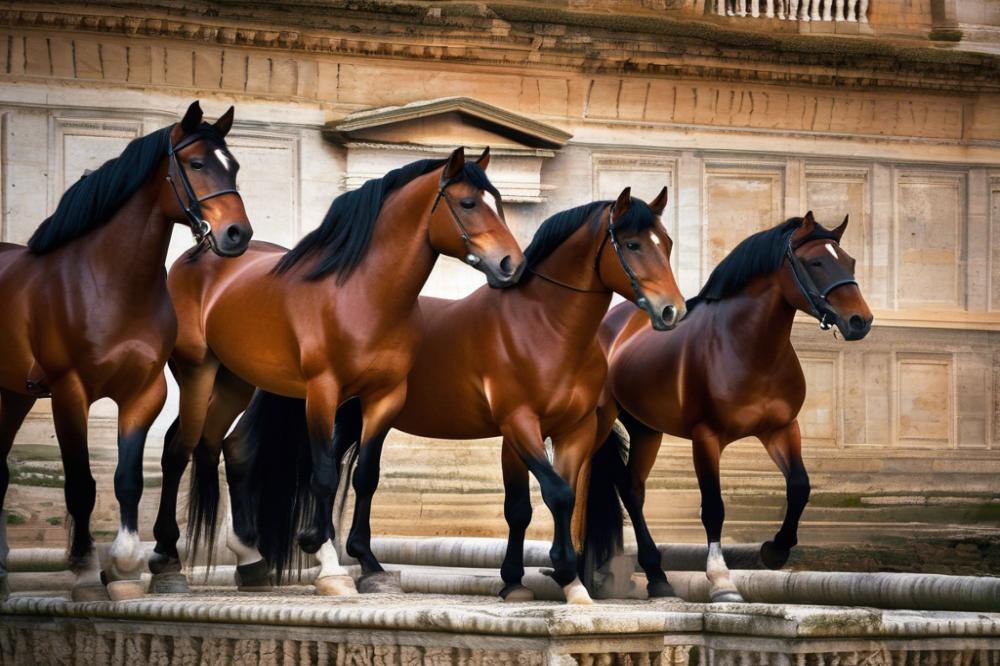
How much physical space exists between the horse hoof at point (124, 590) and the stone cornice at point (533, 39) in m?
7.82

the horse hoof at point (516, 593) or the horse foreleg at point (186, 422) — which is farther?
the horse foreleg at point (186, 422)

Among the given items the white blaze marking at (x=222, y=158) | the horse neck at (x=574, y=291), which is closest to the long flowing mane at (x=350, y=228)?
the horse neck at (x=574, y=291)

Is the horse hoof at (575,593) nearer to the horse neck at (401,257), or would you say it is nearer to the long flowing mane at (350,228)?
the horse neck at (401,257)

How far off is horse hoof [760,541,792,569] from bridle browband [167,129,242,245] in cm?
320

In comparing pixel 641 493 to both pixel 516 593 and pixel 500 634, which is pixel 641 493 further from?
pixel 500 634

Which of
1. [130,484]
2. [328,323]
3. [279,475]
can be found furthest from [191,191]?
[279,475]

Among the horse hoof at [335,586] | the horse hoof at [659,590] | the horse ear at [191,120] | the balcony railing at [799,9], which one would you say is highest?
the balcony railing at [799,9]

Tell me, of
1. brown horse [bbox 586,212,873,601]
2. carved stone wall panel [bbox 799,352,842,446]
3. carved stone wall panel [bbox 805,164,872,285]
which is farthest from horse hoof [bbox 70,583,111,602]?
carved stone wall panel [bbox 805,164,872,285]

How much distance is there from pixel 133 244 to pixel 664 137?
934 cm

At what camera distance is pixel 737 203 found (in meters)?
17.6

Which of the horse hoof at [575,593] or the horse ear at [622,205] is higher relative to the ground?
the horse ear at [622,205]

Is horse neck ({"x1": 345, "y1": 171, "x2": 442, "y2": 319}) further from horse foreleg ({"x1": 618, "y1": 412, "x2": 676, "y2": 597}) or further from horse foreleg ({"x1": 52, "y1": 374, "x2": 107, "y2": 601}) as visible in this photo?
horse foreleg ({"x1": 618, "y1": 412, "x2": 676, "y2": 597})

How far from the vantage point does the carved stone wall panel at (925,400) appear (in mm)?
17812

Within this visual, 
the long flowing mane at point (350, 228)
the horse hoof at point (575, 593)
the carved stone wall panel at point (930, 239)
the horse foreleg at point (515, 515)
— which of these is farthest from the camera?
the carved stone wall panel at point (930, 239)
